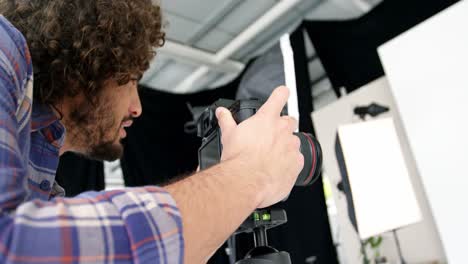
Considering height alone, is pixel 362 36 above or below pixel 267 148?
above

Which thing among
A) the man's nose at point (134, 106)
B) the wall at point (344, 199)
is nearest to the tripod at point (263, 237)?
the man's nose at point (134, 106)

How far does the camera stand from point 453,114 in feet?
4.90

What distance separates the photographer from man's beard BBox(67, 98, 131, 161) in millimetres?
602

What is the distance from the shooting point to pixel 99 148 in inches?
27.1

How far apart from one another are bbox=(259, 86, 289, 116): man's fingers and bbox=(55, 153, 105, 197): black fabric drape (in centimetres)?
250

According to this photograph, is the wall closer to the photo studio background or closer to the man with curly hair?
the photo studio background

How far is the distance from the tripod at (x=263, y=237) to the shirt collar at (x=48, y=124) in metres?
0.33

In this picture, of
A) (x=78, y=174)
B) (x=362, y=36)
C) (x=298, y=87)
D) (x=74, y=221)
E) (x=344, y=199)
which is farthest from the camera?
(x=78, y=174)

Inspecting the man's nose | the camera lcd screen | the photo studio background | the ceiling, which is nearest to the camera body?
the camera lcd screen

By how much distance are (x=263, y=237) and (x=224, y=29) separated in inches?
98.5

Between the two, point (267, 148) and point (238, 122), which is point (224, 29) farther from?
point (267, 148)

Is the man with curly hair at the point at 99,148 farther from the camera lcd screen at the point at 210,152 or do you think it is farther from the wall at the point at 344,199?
the wall at the point at 344,199

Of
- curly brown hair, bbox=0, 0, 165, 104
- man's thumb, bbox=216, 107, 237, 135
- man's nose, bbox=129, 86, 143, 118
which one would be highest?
curly brown hair, bbox=0, 0, 165, 104

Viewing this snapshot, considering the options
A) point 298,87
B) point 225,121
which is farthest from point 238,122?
point 298,87
